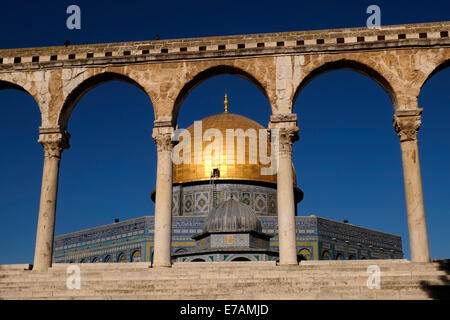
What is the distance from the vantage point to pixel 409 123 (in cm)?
1555

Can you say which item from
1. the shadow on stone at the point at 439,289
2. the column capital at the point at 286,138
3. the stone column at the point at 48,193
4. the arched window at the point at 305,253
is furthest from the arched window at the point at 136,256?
the shadow on stone at the point at 439,289

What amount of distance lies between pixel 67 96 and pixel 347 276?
9463mm

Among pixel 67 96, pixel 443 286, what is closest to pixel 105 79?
pixel 67 96

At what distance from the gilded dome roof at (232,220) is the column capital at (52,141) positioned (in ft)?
55.2

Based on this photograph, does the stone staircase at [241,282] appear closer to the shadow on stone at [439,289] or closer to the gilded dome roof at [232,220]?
the shadow on stone at [439,289]

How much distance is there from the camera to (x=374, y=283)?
11539mm

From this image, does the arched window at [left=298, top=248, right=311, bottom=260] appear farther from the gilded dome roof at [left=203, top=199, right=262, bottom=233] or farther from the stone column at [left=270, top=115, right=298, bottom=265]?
the stone column at [left=270, top=115, right=298, bottom=265]

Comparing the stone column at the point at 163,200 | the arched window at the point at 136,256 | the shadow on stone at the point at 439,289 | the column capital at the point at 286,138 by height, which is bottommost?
the shadow on stone at the point at 439,289

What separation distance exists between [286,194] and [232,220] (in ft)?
57.2

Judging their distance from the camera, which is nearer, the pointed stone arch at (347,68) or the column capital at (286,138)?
the column capital at (286,138)

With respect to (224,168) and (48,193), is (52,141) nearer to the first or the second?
(48,193)

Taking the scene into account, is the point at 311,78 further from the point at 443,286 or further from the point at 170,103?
the point at 443,286

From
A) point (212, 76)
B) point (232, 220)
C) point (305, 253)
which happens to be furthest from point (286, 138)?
point (305, 253)

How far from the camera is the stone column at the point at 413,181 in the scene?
47.8ft
